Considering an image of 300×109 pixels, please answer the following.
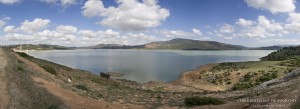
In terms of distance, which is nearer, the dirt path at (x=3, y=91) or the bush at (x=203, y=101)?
the dirt path at (x=3, y=91)

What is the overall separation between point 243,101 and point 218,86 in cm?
4468

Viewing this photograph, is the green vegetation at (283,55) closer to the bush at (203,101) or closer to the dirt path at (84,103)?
the bush at (203,101)

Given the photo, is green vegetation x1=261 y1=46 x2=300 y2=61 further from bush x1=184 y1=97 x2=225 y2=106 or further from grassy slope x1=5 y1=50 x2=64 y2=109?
grassy slope x1=5 y1=50 x2=64 y2=109

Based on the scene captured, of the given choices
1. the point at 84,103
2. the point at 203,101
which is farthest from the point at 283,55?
the point at 84,103

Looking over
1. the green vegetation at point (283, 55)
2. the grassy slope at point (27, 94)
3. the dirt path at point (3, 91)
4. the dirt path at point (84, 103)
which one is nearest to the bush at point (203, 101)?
the dirt path at point (84, 103)

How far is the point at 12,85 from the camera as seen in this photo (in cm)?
2477

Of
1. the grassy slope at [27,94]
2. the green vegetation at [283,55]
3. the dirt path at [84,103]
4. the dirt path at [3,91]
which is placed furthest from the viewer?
the green vegetation at [283,55]

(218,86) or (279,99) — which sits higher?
(279,99)

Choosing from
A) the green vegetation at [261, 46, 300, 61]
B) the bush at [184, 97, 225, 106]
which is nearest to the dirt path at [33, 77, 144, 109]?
the bush at [184, 97, 225, 106]

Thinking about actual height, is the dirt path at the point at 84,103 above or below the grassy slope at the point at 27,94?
below

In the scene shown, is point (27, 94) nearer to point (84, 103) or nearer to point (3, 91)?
Answer: point (3, 91)

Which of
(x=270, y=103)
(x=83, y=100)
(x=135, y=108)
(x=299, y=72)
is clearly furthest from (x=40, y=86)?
(x=299, y=72)

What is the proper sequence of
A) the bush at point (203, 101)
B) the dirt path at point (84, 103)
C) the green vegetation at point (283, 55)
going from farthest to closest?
the green vegetation at point (283, 55) → the bush at point (203, 101) → the dirt path at point (84, 103)

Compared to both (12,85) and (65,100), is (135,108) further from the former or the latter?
(12,85)
